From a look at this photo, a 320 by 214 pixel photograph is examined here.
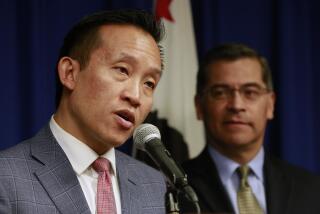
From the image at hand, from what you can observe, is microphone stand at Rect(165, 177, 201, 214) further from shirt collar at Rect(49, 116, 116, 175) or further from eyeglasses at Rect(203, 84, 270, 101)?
eyeglasses at Rect(203, 84, 270, 101)

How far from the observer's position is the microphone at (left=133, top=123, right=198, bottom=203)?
4.39ft

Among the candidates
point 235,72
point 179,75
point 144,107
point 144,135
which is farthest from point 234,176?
point 144,135

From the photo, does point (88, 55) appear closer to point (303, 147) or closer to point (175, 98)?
point (175, 98)

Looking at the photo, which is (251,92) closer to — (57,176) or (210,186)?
(210,186)

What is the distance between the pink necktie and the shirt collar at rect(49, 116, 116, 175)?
30mm

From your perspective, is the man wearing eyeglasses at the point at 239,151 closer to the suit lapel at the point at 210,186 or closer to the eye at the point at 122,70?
the suit lapel at the point at 210,186

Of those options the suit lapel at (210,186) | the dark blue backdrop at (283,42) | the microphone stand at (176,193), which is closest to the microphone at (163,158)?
the microphone stand at (176,193)

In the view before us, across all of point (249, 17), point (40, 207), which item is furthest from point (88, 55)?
point (249, 17)

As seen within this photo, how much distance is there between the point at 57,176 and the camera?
173cm

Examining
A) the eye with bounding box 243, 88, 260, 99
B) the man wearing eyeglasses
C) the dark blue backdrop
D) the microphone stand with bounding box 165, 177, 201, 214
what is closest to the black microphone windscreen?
the microphone stand with bounding box 165, 177, 201, 214

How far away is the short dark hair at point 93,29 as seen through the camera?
6.11 ft

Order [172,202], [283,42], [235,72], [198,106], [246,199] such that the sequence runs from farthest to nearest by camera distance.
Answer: [283,42]
[198,106]
[235,72]
[246,199]
[172,202]

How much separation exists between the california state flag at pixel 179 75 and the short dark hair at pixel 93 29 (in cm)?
93

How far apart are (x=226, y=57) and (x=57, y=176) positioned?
129cm
